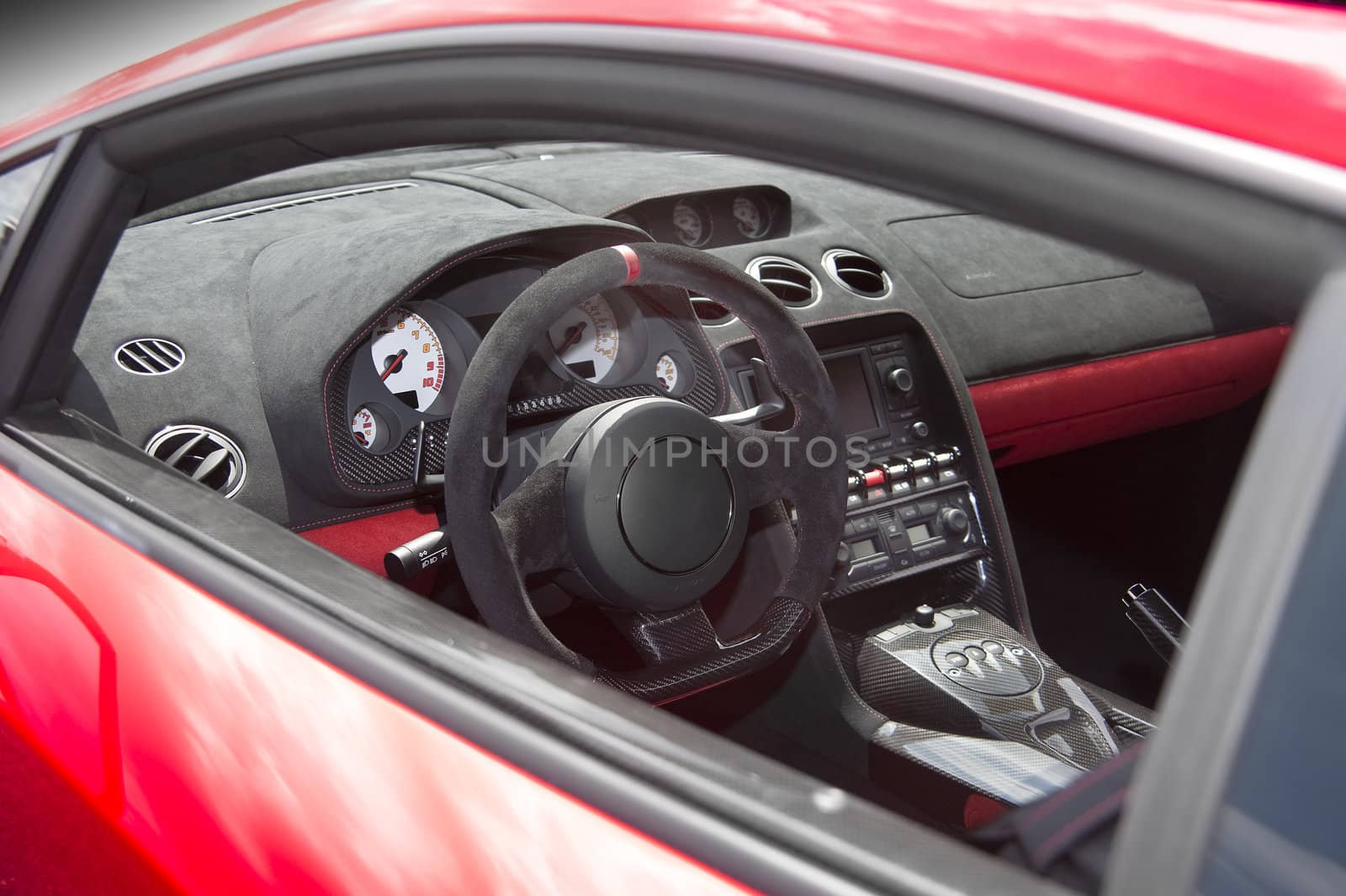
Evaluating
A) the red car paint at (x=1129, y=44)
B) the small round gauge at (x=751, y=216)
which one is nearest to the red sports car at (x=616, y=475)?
the red car paint at (x=1129, y=44)

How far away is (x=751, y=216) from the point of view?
294cm

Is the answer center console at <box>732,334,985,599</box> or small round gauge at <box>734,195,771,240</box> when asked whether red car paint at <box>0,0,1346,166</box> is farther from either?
small round gauge at <box>734,195,771,240</box>

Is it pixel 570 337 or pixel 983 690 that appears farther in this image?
pixel 983 690

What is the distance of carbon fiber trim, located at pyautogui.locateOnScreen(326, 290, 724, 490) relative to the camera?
66.2 inches

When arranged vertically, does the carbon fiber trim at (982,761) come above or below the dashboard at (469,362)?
below

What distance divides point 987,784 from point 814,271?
4.21ft

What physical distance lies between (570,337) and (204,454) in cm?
58

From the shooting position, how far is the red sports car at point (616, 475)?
509mm

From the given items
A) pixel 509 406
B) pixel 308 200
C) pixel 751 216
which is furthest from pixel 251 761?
pixel 751 216

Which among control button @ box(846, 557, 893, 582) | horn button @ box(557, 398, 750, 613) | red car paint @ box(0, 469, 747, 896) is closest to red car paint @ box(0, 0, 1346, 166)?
red car paint @ box(0, 469, 747, 896)

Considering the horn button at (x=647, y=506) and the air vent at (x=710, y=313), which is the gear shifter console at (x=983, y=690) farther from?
the horn button at (x=647, y=506)

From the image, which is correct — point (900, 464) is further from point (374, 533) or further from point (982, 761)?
point (374, 533)

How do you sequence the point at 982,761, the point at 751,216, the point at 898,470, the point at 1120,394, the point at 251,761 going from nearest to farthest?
the point at 251,761
the point at 982,761
the point at 898,470
the point at 751,216
the point at 1120,394

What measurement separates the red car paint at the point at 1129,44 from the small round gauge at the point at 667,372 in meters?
1.16
